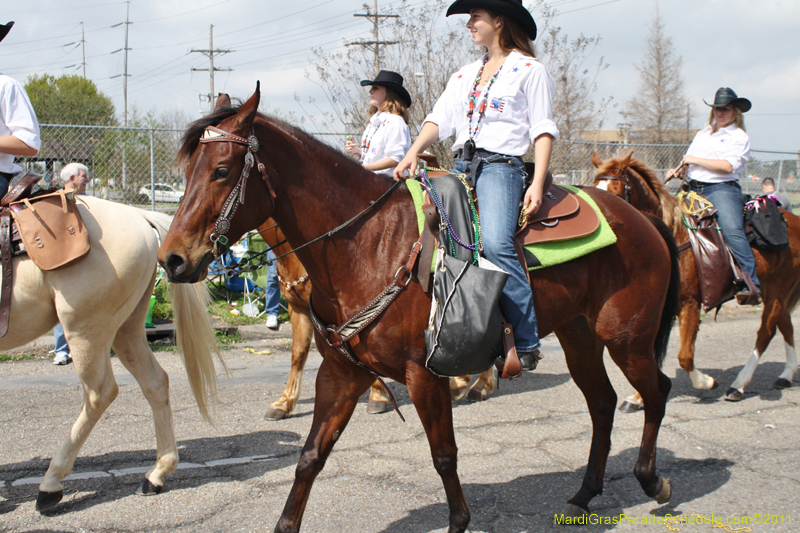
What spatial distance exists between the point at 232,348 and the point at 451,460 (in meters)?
5.17

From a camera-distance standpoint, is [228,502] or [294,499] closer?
[294,499]

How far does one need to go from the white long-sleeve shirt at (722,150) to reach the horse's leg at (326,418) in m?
4.53

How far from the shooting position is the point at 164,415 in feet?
12.7

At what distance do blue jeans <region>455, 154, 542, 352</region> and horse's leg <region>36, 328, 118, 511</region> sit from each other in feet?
7.30

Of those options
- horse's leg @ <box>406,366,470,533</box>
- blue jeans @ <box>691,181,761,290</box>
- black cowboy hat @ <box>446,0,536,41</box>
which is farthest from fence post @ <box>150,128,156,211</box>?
horse's leg @ <box>406,366,470,533</box>

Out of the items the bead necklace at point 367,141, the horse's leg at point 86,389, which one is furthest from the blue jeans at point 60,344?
the bead necklace at point 367,141

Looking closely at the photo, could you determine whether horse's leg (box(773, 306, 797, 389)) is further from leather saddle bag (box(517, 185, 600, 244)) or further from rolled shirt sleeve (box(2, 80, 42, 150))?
rolled shirt sleeve (box(2, 80, 42, 150))

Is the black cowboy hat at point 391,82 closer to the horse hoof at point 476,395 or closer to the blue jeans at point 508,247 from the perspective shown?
the horse hoof at point 476,395

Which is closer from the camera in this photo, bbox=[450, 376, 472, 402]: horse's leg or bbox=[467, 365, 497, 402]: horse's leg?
bbox=[467, 365, 497, 402]: horse's leg

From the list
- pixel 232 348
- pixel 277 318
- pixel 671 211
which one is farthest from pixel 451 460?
pixel 277 318

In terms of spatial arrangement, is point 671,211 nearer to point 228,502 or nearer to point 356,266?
point 356,266

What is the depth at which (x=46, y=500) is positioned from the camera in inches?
132

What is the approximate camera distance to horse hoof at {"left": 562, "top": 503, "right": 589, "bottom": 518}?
3441 millimetres

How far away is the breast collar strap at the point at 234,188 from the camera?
2570 mm
